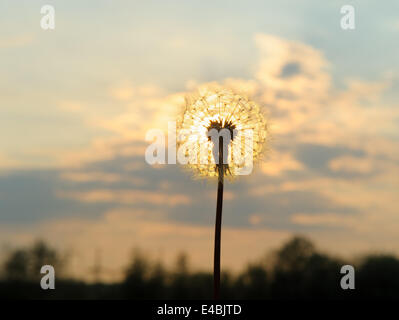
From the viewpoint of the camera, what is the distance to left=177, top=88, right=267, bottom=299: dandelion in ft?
61.3

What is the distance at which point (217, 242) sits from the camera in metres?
16.1

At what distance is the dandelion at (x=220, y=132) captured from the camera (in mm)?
18688

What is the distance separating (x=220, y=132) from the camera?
61.5 ft
